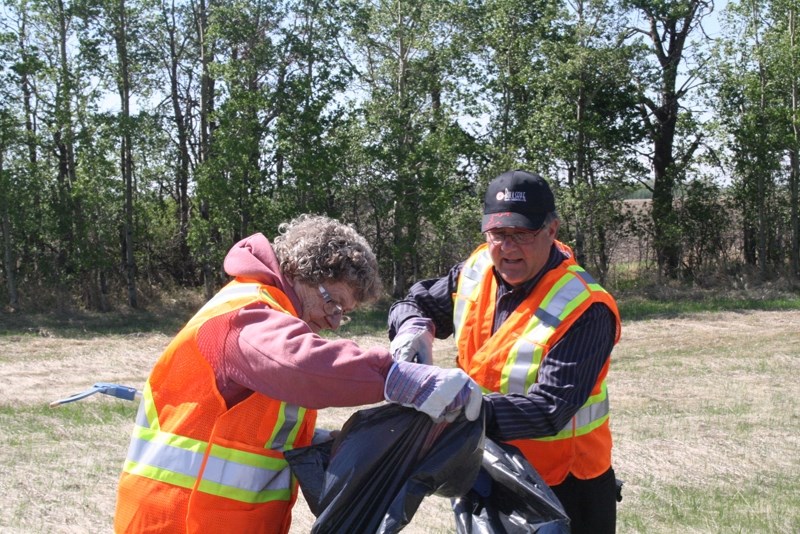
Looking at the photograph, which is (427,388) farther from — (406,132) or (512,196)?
(406,132)

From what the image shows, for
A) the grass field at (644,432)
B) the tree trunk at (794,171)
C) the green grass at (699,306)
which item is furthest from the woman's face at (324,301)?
the tree trunk at (794,171)

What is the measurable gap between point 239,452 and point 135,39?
76.3ft

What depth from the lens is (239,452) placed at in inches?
90.5

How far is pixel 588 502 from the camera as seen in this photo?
314 cm

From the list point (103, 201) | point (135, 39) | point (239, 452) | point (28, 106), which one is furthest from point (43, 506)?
point (135, 39)

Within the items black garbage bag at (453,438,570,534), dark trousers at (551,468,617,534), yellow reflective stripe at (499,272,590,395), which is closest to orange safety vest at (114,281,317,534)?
black garbage bag at (453,438,570,534)

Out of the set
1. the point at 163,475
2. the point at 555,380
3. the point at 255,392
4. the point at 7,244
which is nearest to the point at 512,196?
the point at 555,380

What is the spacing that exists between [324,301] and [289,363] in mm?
478

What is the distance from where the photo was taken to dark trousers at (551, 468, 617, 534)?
3.12 meters

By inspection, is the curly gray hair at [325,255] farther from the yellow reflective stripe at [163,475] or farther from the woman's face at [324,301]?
the yellow reflective stripe at [163,475]

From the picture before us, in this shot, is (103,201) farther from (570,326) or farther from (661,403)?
(570,326)

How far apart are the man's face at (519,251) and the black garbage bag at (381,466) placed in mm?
838

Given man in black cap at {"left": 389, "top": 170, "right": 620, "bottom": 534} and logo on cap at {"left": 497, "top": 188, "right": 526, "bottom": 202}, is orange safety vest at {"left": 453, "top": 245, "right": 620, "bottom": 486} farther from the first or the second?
logo on cap at {"left": 497, "top": 188, "right": 526, "bottom": 202}

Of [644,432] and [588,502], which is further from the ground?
[588,502]
